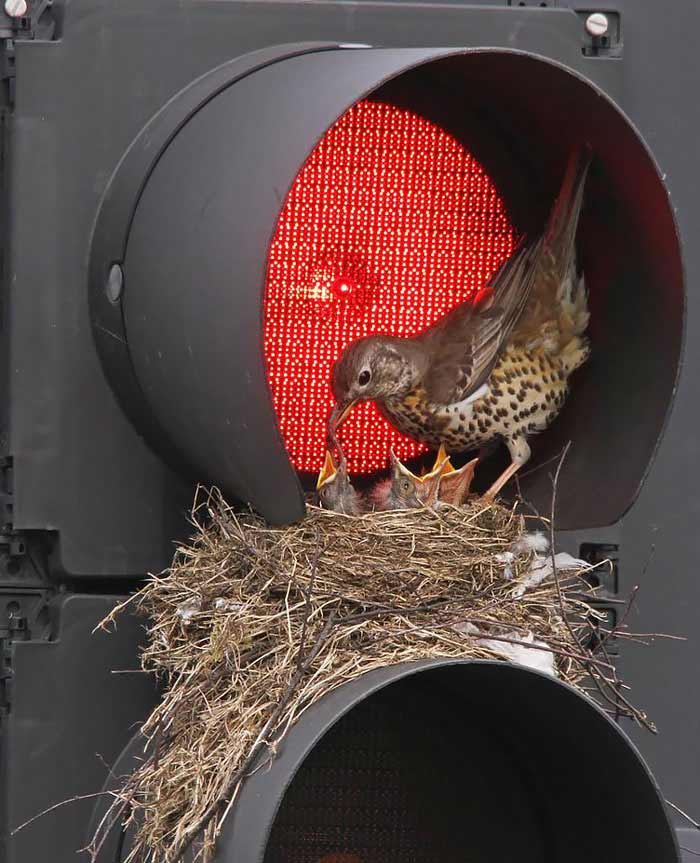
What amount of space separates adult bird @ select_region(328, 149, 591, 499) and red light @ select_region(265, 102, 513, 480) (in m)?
0.04

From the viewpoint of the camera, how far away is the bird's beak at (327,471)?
120 inches

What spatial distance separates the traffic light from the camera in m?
2.91

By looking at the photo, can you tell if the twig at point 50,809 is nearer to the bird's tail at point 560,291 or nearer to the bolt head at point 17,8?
the bird's tail at point 560,291

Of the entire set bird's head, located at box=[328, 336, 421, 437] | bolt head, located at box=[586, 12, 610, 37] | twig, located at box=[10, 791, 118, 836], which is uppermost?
bolt head, located at box=[586, 12, 610, 37]

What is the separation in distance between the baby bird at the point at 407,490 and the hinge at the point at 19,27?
0.81 m

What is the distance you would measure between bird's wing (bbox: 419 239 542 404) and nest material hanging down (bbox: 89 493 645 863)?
0.26 m

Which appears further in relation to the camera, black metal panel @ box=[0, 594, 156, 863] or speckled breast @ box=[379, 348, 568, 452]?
speckled breast @ box=[379, 348, 568, 452]

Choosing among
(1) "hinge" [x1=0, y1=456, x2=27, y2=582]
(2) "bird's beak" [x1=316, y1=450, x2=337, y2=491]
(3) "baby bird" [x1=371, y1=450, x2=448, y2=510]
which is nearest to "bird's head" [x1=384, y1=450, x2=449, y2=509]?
(3) "baby bird" [x1=371, y1=450, x2=448, y2=510]

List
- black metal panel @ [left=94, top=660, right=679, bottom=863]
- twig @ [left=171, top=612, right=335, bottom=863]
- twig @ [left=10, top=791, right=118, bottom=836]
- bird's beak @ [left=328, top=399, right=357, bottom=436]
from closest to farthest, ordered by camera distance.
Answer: twig @ [left=171, top=612, right=335, bottom=863]
black metal panel @ [left=94, top=660, right=679, bottom=863]
twig @ [left=10, top=791, right=118, bottom=836]
bird's beak @ [left=328, top=399, right=357, bottom=436]

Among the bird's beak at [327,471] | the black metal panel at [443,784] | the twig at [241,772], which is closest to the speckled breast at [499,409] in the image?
the bird's beak at [327,471]

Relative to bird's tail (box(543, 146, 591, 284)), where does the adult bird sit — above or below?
below

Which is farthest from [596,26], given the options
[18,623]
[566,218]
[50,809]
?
[50,809]

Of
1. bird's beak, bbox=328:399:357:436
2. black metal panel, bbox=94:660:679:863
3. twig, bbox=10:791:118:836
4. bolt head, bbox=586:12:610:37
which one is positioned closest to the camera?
black metal panel, bbox=94:660:679:863

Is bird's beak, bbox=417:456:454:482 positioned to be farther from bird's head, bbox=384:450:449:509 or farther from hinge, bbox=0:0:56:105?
hinge, bbox=0:0:56:105
